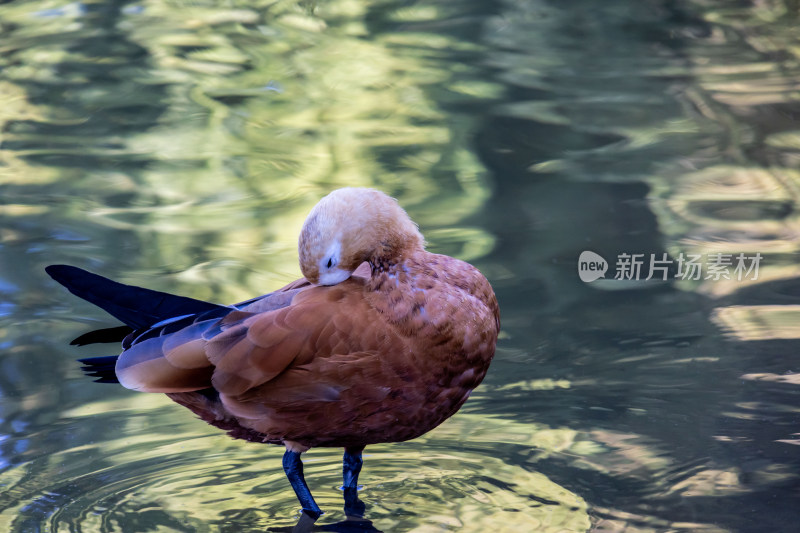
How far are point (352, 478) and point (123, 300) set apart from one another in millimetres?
1043

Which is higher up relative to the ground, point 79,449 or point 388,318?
point 388,318

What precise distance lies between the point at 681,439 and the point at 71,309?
3.08 metres

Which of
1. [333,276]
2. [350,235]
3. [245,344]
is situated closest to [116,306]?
[245,344]

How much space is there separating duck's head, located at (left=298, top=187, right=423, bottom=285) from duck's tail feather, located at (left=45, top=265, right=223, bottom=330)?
1.78 feet

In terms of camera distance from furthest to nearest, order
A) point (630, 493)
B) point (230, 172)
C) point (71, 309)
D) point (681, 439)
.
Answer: point (230, 172) → point (71, 309) → point (681, 439) → point (630, 493)

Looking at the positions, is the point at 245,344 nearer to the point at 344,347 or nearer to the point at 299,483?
the point at 344,347

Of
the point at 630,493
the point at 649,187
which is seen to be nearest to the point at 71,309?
the point at 630,493

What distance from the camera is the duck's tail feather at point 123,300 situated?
11.4 feet

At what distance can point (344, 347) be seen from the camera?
126 inches

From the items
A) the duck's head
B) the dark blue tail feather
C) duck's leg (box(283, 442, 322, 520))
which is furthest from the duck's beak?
duck's leg (box(283, 442, 322, 520))

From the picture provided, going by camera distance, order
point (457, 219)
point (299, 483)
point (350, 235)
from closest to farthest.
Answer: point (350, 235)
point (299, 483)
point (457, 219)

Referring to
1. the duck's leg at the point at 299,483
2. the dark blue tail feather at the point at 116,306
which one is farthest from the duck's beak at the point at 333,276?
the duck's leg at the point at 299,483

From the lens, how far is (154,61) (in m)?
9.38

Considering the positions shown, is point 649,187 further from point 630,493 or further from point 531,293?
point 630,493
